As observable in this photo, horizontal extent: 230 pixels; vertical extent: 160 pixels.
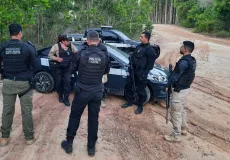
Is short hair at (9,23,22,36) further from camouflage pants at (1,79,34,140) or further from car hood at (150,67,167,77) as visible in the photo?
car hood at (150,67,167,77)

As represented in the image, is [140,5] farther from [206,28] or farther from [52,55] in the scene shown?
[52,55]

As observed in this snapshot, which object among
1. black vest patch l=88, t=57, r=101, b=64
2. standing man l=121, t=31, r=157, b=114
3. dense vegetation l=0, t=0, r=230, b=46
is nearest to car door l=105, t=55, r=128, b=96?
standing man l=121, t=31, r=157, b=114

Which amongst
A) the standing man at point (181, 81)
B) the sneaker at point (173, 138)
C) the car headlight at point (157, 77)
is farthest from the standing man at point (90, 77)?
the car headlight at point (157, 77)

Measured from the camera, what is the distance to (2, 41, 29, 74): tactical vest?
462 cm

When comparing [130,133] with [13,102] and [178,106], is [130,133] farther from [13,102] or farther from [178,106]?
[13,102]

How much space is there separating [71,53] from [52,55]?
473mm

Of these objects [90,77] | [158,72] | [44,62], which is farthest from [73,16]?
[90,77]

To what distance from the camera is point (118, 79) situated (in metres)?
7.50

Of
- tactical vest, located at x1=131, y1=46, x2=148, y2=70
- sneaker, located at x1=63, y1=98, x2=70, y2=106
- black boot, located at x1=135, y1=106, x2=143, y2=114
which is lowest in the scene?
black boot, located at x1=135, y1=106, x2=143, y2=114

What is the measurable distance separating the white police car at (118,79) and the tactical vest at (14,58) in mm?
2610

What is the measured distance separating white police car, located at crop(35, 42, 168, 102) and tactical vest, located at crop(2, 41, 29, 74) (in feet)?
8.56

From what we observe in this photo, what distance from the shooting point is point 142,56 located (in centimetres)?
661

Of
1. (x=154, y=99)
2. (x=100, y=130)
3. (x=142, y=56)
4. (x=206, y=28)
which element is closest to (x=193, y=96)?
(x=154, y=99)

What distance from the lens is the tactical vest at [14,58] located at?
4617mm
